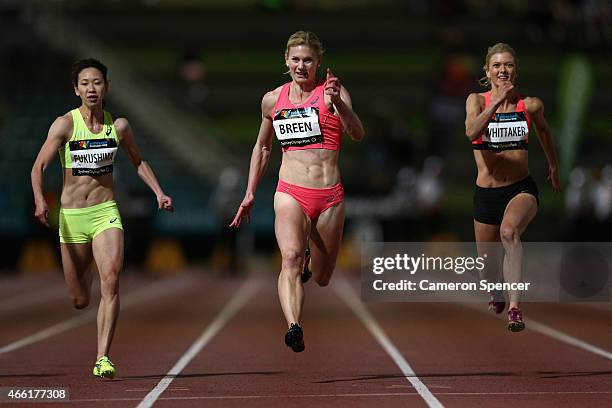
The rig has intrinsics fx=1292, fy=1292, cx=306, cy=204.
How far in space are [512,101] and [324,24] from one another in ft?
101

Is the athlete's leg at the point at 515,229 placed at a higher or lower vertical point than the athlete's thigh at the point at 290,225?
higher

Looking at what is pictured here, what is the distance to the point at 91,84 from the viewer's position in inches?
366

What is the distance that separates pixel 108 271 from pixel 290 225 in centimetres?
137

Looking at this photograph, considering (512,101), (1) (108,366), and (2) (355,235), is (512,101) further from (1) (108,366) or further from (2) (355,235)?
(2) (355,235)

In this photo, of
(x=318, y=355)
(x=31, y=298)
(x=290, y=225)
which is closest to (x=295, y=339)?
(x=290, y=225)

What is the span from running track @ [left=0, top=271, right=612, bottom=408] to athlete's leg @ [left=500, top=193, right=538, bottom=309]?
0.84 m

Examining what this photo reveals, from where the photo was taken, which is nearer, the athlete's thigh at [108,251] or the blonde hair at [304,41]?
the blonde hair at [304,41]

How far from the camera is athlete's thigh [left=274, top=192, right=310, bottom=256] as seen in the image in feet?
30.9

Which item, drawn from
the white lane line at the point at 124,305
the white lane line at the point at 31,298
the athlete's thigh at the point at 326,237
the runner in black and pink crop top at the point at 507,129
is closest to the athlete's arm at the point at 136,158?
the athlete's thigh at the point at 326,237

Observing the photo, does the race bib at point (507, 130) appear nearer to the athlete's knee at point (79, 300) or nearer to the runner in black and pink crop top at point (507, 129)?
the runner in black and pink crop top at point (507, 129)

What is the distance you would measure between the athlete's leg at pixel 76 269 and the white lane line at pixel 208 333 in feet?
2.95

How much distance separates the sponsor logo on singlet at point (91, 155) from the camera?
9.38 metres

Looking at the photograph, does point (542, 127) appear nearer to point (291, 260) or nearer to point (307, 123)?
point (307, 123)

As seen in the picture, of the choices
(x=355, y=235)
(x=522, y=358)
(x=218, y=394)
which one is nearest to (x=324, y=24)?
→ (x=355, y=235)
